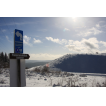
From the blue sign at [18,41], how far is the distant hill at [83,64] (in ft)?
45.9

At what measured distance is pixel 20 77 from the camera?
4.34 meters

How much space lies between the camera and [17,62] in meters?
4.38

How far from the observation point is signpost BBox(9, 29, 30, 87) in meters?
4.20

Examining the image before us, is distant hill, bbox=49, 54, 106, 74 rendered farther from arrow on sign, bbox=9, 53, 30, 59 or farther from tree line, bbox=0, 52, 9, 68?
arrow on sign, bbox=9, 53, 30, 59

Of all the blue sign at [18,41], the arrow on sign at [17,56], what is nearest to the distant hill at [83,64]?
the arrow on sign at [17,56]

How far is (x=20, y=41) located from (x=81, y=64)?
58.0ft

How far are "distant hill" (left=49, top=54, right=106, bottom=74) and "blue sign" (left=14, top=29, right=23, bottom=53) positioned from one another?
14.0 metres

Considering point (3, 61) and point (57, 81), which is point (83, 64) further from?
point (3, 61)

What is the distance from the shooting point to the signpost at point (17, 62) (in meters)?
4.20

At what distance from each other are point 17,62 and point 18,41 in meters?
1.06
